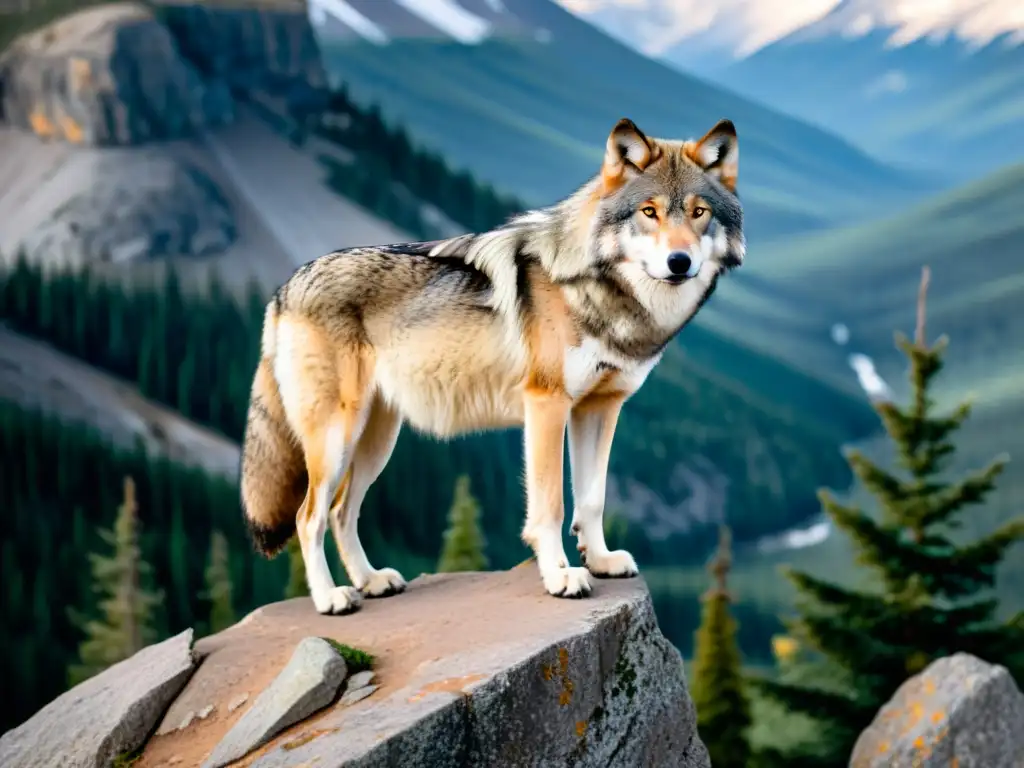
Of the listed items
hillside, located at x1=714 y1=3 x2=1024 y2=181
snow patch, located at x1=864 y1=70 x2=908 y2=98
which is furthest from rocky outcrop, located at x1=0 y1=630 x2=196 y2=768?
snow patch, located at x1=864 y1=70 x2=908 y2=98

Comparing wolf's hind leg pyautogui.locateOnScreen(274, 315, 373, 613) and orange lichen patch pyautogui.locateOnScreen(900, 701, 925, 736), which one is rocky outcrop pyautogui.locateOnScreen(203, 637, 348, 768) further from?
orange lichen patch pyautogui.locateOnScreen(900, 701, 925, 736)

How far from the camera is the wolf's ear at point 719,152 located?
530 cm

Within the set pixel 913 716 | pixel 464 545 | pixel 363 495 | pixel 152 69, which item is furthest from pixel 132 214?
pixel 363 495

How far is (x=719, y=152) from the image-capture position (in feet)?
17.5

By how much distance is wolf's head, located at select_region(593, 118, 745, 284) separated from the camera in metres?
5.07

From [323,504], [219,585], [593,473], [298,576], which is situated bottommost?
[219,585]

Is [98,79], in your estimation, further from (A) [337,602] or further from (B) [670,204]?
(B) [670,204]

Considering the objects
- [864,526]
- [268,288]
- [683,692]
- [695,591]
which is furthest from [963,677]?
[268,288]

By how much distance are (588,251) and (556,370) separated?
0.64 meters

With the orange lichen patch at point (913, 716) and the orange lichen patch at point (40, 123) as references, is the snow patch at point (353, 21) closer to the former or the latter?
the orange lichen patch at point (40, 123)

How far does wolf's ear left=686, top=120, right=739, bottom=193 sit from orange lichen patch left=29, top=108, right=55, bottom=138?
1156 inches

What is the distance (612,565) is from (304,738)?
6.72ft

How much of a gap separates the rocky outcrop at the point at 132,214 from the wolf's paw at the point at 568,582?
26032 mm

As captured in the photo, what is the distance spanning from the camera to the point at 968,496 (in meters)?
12.7
